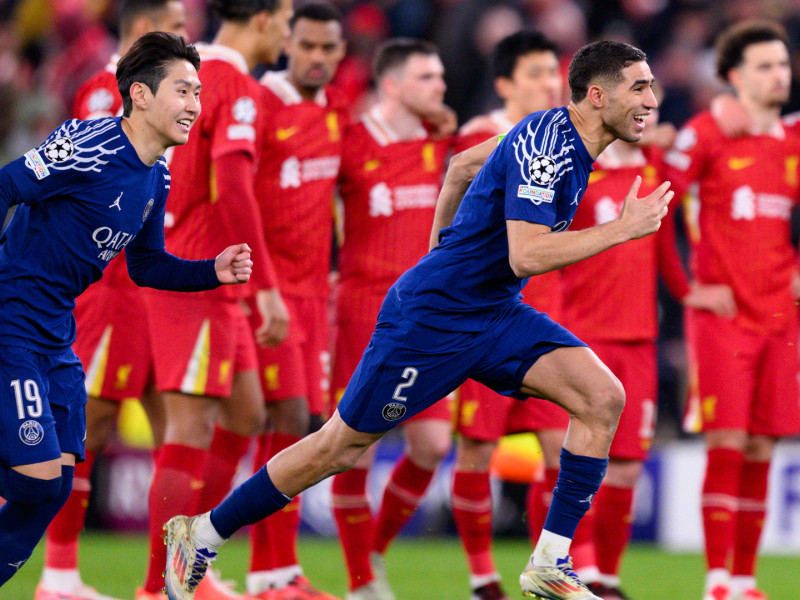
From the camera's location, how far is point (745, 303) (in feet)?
22.2

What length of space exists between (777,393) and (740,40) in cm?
197

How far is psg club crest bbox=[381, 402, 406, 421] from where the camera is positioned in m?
4.81

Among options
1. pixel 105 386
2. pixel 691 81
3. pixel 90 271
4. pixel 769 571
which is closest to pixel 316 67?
pixel 105 386

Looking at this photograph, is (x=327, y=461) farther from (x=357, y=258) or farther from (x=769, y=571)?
(x=769, y=571)

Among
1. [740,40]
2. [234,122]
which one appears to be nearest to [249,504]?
[234,122]

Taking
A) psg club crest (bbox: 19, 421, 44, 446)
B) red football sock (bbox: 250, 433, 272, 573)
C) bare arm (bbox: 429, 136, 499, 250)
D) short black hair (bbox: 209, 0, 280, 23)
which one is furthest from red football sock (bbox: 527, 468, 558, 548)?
psg club crest (bbox: 19, 421, 44, 446)

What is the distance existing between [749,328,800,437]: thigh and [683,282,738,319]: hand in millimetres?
275

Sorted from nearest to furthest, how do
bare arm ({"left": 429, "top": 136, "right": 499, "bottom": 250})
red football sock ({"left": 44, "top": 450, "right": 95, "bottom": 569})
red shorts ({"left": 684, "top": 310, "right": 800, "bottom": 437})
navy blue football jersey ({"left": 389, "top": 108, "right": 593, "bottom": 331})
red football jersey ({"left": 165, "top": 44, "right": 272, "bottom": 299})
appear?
1. navy blue football jersey ({"left": 389, "top": 108, "right": 593, "bottom": 331})
2. bare arm ({"left": 429, "top": 136, "right": 499, "bottom": 250})
3. red football jersey ({"left": 165, "top": 44, "right": 272, "bottom": 299})
4. red football sock ({"left": 44, "top": 450, "right": 95, "bottom": 569})
5. red shorts ({"left": 684, "top": 310, "right": 800, "bottom": 437})

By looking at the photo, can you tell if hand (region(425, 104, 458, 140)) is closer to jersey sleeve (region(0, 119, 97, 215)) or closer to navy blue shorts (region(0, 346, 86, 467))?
jersey sleeve (region(0, 119, 97, 215))

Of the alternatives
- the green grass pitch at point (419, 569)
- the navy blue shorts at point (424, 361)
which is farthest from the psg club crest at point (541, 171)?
the green grass pitch at point (419, 569)

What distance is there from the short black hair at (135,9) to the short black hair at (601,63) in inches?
100

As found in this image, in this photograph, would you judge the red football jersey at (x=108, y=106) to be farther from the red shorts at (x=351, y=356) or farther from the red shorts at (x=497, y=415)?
the red shorts at (x=497, y=415)

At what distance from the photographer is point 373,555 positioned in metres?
6.70

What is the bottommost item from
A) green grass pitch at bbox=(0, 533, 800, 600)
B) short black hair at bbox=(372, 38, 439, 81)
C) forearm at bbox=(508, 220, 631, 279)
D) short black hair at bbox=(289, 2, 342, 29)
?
green grass pitch at bbox=(0, 533, 800, 600)
